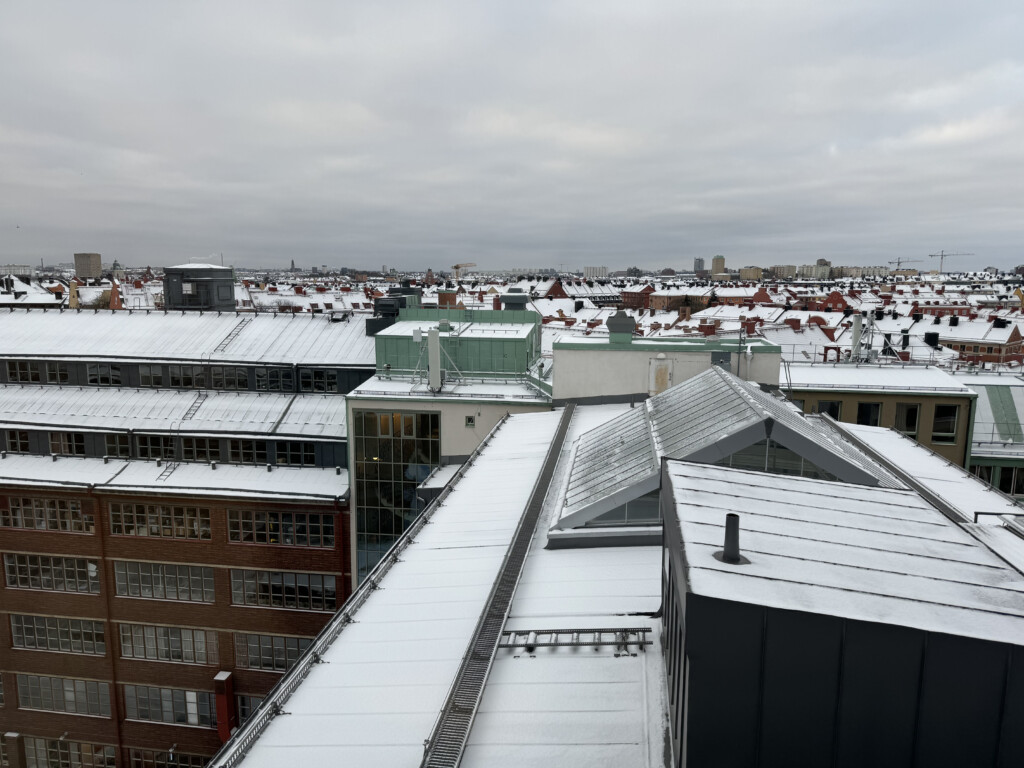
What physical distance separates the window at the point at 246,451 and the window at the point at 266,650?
324 inches

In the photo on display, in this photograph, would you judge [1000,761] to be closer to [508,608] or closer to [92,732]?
[508,608]

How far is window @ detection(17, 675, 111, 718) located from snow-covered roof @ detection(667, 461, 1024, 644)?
3467 cm

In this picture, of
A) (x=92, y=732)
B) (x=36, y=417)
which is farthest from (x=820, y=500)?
(x=36, y=417)

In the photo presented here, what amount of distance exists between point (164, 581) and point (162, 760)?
29.1ft

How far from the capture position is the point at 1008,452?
109 feet

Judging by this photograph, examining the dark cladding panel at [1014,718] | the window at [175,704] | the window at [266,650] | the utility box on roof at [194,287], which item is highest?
the utility box on roof at [194,287]

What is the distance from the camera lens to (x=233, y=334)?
42188 mm

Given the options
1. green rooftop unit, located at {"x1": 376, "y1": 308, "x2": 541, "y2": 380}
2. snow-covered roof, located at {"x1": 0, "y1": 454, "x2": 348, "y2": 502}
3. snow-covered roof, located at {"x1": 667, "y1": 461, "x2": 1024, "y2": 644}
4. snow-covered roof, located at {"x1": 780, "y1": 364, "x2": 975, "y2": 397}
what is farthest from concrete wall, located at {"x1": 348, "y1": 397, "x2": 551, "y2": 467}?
snow-covered roof, located at {"x1": 667, "y1": 461, "x2": 1024, "y2": 644}

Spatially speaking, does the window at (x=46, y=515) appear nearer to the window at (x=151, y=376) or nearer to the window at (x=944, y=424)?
the window at (x=151, y=376)

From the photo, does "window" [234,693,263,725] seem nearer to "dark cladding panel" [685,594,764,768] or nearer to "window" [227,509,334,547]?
"window" [227,509,334,547]

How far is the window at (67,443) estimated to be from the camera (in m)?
36.8

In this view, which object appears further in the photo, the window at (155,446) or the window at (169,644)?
the window at (155,446)

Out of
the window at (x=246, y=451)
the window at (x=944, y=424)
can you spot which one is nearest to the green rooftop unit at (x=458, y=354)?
the window at (x=246, y=451)

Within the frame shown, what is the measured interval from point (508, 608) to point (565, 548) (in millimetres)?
3169
